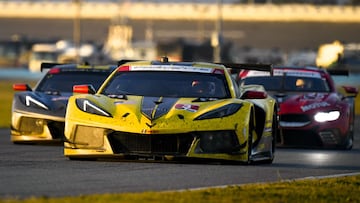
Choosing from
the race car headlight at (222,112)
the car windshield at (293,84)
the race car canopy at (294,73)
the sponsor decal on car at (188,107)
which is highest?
the sponsor decal on car at (188,107)

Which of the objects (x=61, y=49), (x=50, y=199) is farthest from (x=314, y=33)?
(x=50, y=199)

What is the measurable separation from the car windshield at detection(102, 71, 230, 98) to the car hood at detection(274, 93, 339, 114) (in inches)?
195

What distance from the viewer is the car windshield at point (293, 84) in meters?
21.2

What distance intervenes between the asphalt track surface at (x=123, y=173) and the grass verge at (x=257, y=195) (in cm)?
43

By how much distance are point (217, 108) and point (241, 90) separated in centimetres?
240

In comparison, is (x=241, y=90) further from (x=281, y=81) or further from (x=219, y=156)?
(x=281, y=81)

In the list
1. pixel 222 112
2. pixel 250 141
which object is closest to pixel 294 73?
pixel 250 141

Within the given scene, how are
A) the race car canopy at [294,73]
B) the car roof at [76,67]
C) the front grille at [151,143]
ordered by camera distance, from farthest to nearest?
the race car canopy at [294,73] < the car roof at [76,67] < the front grille at [151,143]

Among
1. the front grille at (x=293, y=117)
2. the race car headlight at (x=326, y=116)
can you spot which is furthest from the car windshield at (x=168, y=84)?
the race car headlight at (x=326, y=116)

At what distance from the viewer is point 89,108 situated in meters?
13.8

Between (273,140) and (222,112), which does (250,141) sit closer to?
(222,112)

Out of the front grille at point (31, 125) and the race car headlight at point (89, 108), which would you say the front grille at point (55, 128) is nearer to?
the front grille at point (31, 125)

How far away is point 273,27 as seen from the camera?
14162 cm

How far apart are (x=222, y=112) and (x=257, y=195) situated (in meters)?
2.93
